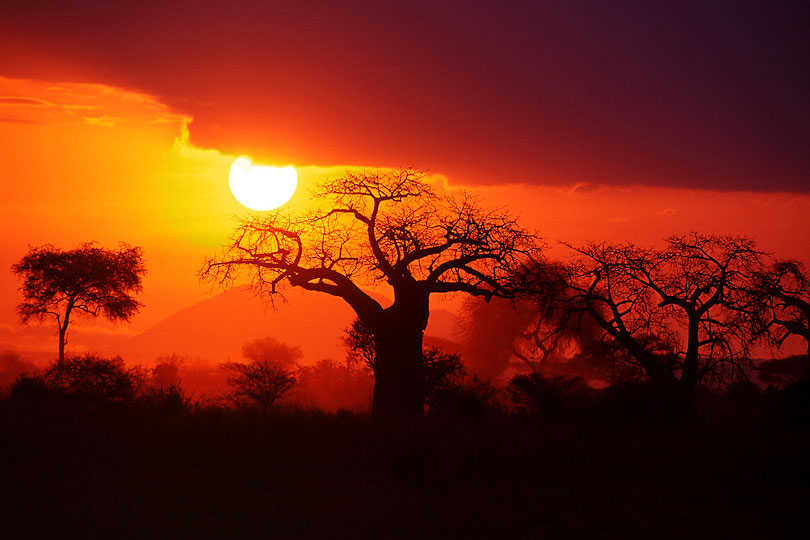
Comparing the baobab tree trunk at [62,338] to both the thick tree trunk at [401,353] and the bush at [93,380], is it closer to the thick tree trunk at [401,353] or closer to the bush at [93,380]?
the bush at [93,380]

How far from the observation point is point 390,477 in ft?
50.3

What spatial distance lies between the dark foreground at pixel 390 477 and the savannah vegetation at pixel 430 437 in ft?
0.18

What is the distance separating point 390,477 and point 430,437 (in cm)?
193

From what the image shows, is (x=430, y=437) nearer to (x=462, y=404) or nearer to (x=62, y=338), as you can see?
(x=462, y=404)

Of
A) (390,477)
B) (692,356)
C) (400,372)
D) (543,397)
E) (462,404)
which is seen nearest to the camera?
(390,477)

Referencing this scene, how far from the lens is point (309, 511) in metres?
13.1

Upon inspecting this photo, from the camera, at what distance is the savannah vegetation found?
42.3 feet

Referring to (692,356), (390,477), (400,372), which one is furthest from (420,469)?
Result: (692,356)

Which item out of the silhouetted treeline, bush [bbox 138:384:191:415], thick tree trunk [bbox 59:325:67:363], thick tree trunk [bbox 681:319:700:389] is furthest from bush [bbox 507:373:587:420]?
thick tree trunk [bbox 59:325:67:363]

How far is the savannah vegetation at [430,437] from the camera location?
12906 millimetres

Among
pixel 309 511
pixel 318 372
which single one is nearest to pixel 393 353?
pixel 309 511

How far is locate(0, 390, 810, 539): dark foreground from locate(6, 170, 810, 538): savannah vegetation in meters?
0.05

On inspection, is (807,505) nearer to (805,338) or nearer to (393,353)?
(393,353)

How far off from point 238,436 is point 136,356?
5959 inches
